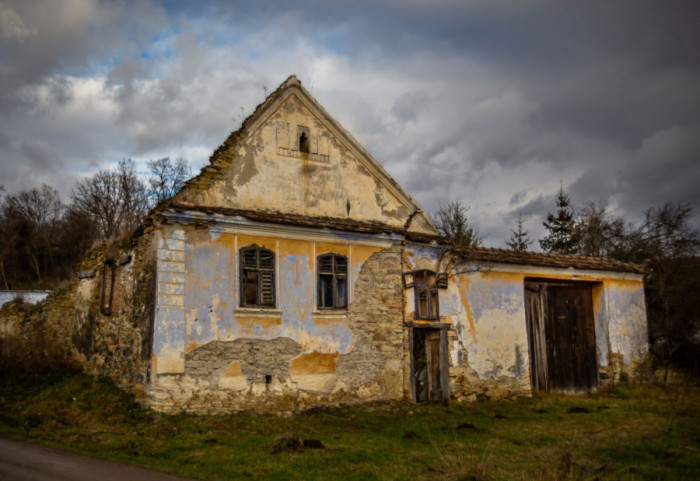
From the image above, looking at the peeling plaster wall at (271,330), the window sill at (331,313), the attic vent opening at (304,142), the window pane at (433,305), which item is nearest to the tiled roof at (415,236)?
the peeling plaster wall at (271,330)

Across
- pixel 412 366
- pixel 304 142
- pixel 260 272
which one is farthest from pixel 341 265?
pixel 304 142

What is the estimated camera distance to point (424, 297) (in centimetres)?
1514

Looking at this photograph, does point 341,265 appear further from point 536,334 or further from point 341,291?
point 536,334

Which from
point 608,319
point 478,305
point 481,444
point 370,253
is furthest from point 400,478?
point 608,319

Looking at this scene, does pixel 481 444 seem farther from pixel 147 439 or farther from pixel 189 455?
pixel 147 439

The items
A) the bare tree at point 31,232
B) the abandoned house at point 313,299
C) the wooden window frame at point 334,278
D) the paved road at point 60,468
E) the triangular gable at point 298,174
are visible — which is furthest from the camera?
the bare tree at point 31,232

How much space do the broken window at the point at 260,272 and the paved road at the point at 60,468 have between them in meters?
5.11

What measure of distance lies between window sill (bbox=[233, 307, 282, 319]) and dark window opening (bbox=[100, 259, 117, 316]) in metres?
4.12

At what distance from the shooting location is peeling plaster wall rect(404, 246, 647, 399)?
15328mm

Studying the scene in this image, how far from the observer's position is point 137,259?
13.0 metres

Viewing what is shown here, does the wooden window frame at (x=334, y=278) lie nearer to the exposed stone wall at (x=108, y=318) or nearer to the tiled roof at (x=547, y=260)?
the exposed stone wall at (x=108, y=318)

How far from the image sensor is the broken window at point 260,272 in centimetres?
1288

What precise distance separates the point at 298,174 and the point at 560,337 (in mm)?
9543

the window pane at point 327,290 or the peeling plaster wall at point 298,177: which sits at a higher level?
the peeling plaster wall at point 298,177
